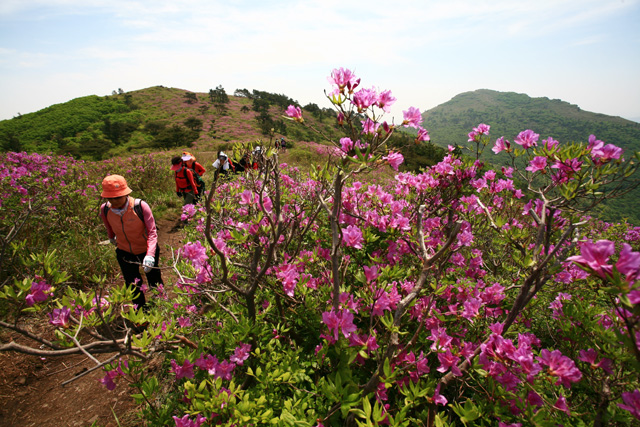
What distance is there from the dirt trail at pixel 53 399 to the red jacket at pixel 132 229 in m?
1.33

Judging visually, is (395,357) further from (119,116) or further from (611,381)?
(119,116)

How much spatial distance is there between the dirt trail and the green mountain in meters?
93.2

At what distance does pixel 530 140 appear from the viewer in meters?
2.01

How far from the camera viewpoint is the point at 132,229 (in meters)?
3.37

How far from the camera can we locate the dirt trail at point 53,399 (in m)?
2.71

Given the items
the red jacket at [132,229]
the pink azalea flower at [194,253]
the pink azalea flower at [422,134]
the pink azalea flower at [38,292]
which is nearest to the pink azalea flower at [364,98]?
the pink azalea flower at [422,134]

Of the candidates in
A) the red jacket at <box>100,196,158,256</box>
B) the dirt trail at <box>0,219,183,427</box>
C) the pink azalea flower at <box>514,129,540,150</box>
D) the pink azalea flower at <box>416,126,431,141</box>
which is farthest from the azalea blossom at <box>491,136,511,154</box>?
the dirt trail at <box>0,219,183,427</box>

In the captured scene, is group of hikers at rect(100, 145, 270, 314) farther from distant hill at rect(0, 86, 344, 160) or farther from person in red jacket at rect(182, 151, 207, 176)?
distant hill at rect(0, 86, 344, 160)

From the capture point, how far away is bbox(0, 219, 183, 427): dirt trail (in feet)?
8.89

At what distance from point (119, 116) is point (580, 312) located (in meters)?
56.0

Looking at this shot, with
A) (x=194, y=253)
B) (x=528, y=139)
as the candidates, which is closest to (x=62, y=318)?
(x=194, y=253)

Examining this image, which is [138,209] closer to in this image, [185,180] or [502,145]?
[185,180]

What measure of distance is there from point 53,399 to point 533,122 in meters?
187

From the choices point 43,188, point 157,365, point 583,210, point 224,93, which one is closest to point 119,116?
point 224,93
